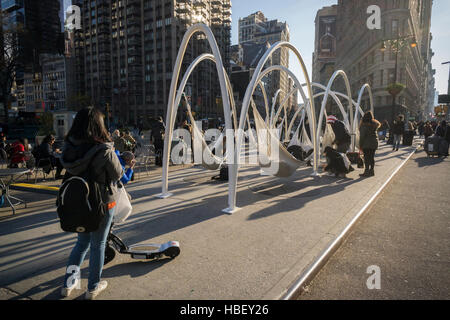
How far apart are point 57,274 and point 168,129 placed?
13.1 feet

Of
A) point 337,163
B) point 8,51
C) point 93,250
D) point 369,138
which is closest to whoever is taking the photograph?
point 93,250

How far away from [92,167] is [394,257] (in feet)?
12.5

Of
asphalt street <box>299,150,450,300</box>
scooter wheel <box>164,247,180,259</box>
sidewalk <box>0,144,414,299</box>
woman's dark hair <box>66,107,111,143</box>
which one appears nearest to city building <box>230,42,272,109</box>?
sidewalk <box>0,144,414,299</box>

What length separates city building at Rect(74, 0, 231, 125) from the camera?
66.2m

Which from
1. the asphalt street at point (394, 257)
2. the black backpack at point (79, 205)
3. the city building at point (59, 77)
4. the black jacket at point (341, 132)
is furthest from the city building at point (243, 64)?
the black backpack at point (79, 205)

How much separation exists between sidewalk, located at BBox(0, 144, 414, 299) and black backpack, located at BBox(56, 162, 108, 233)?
81 cm

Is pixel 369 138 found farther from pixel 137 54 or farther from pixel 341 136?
pixel 137 54

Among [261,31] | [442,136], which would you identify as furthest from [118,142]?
[261,31]

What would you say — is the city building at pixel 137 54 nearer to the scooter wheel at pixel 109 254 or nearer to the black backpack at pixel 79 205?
the scooter wheel at pixel 109 254

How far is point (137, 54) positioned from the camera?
69.2 metres

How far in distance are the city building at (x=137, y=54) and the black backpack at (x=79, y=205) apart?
2438 inches

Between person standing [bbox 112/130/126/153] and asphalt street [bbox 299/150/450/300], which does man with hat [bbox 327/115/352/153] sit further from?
person standing [bbox 112/130/126/153]

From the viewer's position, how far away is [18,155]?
30.6ft
